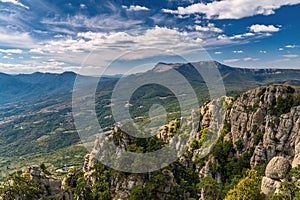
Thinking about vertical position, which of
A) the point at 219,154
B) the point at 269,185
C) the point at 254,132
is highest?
the point at 254,132

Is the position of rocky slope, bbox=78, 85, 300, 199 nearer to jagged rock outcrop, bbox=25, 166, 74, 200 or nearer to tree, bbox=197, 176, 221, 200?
tree, bbox=197, 176, 221, 200

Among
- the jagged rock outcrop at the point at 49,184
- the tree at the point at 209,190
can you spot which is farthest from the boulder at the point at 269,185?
the jagged rock outcrop at the point at 49,184

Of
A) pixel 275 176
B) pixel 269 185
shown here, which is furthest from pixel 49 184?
pixel 275 176

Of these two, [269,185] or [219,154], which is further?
[219,154]

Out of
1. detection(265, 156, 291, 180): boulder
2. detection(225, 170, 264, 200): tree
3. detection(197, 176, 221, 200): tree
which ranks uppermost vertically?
detection(265, 156, 291, 180): boulder

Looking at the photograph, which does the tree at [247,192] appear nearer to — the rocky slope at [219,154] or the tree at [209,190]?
the rocky slope at [219,154]

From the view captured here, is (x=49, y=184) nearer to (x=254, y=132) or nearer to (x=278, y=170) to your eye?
(x=278, y=170)

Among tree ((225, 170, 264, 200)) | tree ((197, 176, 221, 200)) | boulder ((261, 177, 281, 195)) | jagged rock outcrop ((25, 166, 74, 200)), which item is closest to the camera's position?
tree ((225, 170, 264, 200))

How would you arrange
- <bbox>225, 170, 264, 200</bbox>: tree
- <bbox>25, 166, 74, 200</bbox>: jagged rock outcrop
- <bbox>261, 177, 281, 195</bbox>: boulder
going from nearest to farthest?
<bbox>225, 170, 264, 200</bbox>: tree → <bbox>261, 177, 281, 195</bbox>: boulder → <bbox>25, 166, 74, 200</bbox>: jagged rock outcrop

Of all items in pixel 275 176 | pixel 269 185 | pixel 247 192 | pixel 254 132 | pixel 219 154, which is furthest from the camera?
pixel 219 154

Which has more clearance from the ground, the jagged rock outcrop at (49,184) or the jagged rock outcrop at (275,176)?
the jagged rock outcrop at (275,176)

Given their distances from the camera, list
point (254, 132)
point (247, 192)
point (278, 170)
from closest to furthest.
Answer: point (247, 192) < point (278, 170) < point (254, 132)

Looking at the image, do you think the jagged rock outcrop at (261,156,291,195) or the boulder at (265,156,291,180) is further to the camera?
the boulder at (265,156,291,180)

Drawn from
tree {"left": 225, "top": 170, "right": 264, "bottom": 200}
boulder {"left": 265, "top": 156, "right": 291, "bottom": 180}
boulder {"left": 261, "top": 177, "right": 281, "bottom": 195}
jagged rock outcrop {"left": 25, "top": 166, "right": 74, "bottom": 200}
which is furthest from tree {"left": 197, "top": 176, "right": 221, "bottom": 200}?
jagged rock outcrop {"left": 25, "top": 166, "right": 74, "bottom": 200}
